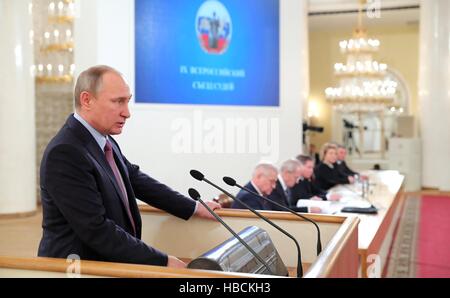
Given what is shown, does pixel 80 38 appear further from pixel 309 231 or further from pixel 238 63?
pixel 309 231

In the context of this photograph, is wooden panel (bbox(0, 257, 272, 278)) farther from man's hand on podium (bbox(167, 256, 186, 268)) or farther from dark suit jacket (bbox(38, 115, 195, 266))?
man's hand on podium (bbox(167, 256, 186, 268))

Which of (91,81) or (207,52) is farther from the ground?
(207,52)

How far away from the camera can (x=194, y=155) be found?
22.5 feet

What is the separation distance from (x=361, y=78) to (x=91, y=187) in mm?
9917

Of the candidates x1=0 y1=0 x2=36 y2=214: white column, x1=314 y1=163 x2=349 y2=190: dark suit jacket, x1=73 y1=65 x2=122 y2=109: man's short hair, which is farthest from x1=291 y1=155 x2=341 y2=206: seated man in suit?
x1=73 y1=65 x2=122 y2=109: man's short hair

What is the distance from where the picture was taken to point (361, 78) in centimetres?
1134

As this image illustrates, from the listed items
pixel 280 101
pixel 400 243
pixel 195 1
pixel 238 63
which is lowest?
pixel 400 243

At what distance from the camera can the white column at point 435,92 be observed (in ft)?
41.2

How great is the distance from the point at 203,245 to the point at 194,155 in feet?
13.0

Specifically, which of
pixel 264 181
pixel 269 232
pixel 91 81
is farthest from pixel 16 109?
pixel 91 81

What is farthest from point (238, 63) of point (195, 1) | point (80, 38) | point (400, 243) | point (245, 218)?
point (245, 218)

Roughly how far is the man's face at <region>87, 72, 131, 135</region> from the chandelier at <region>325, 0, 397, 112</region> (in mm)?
9507

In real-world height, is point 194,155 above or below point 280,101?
below

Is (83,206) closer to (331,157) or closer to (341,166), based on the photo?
(331,157)
